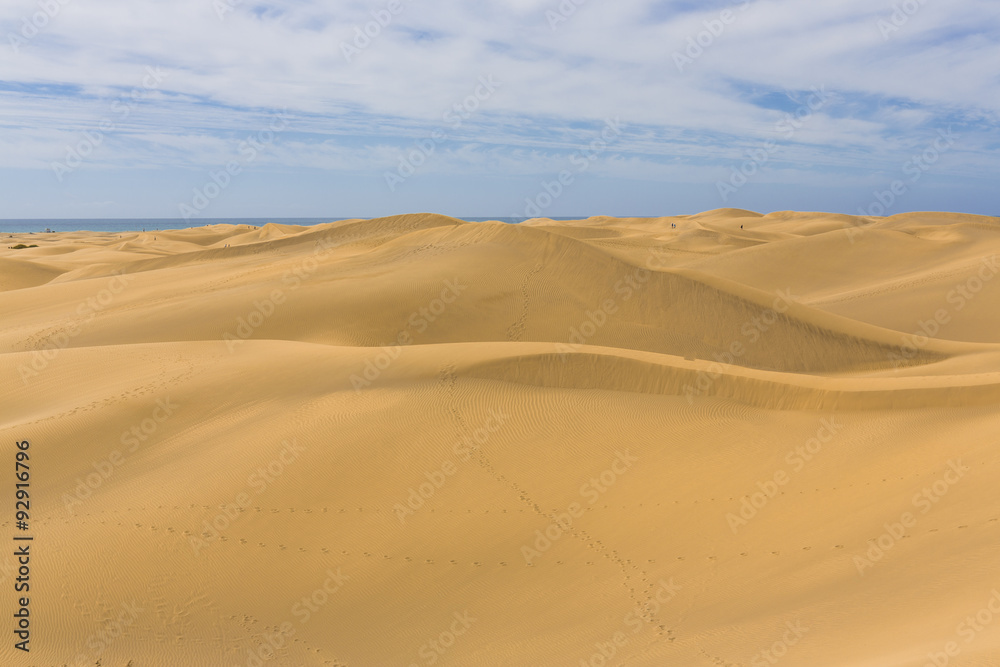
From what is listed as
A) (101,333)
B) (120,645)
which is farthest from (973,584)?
(101,333)

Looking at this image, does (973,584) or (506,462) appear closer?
(973,584)

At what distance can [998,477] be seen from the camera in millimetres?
7406

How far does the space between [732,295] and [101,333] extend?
55.1ft

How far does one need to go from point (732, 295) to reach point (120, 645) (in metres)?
18.0

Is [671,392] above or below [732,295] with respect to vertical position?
below

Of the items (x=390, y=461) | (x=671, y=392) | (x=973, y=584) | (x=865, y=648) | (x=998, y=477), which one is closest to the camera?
(x=865, y=648)

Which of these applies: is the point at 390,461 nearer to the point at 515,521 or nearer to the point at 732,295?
the point at 515,521

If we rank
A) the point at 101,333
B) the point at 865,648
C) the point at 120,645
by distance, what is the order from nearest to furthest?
the point at 865,648 < the point at 120,645 < the point at 101,333

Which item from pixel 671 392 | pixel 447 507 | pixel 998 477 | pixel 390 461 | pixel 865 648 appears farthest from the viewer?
pixel 671 392

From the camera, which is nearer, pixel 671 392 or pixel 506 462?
pixel 506 462

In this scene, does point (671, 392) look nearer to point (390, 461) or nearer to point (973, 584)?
point (390, 461)

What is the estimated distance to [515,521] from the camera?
7.80 metres

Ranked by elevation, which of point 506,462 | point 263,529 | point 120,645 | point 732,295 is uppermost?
point 732,295

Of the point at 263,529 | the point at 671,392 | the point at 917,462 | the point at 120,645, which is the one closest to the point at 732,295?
the point at 671,392
